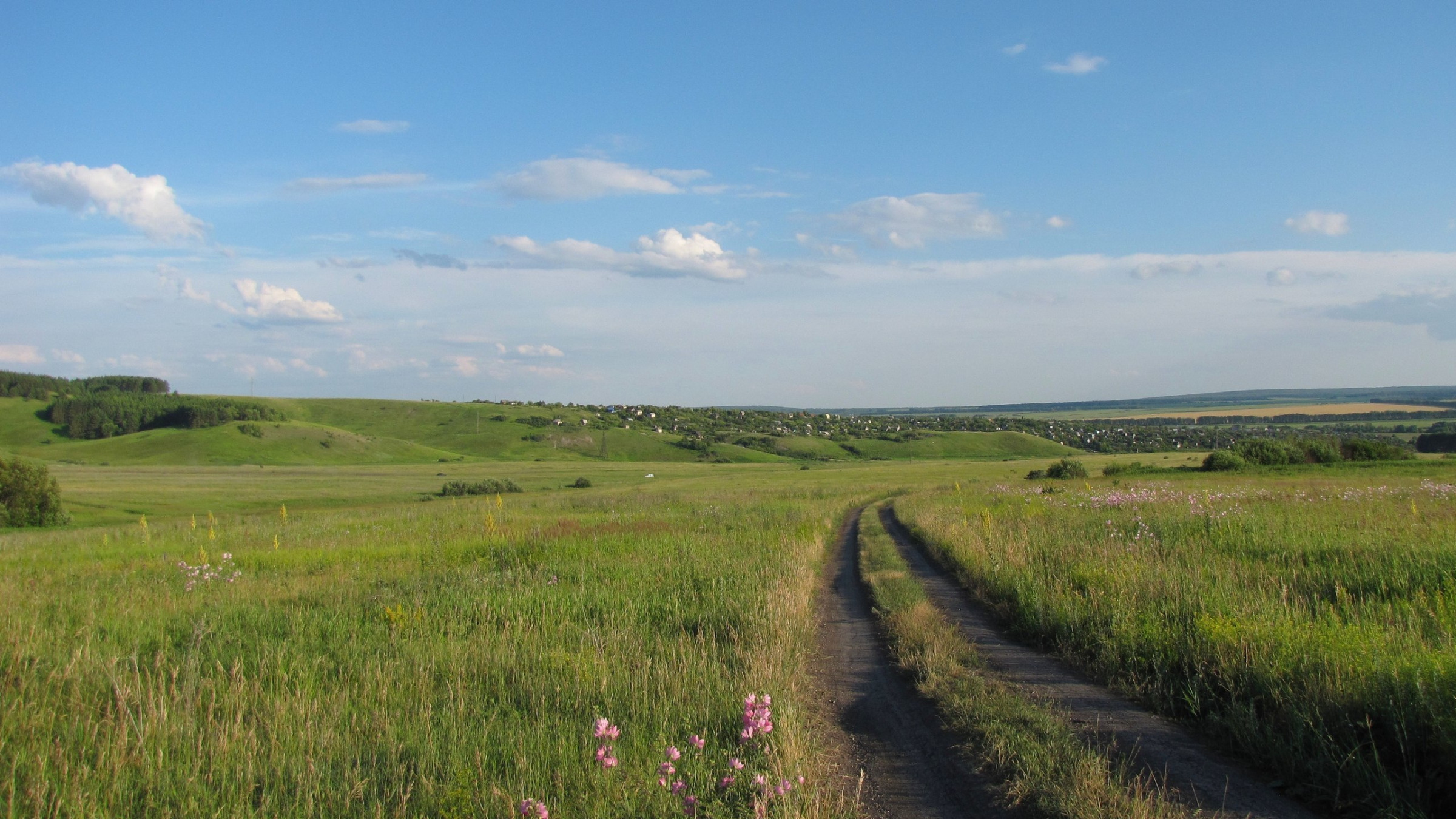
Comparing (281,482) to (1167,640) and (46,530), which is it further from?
(1167,640)

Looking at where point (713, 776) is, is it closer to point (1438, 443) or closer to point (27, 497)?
point (27, 497)

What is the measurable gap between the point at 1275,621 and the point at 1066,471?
147 ft

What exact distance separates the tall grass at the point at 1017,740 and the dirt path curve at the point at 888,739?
0.56 ft

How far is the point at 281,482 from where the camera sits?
253 feet

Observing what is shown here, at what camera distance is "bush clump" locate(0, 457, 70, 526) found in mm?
38625

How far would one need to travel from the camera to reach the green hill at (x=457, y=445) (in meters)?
131

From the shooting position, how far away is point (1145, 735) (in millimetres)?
5898

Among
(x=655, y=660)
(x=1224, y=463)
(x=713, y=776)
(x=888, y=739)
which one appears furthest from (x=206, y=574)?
(x=1224, y=463)

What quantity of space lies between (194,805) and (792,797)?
3658mm

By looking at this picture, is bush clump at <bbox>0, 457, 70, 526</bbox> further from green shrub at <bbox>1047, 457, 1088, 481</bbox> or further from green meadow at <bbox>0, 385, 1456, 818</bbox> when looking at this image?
green shrub at <bbox>1047, 457, 1088, 481</bbox>

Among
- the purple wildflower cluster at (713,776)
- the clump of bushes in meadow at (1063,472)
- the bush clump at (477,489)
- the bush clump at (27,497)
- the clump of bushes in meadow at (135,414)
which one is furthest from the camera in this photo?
the clump of bushes in meadow at (135,414)

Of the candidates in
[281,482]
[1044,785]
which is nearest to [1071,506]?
[1044,785]

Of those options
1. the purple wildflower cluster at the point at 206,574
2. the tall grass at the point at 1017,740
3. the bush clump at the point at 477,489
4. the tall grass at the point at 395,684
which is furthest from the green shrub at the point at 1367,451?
the purple wildflower cluster at the point at 206,574

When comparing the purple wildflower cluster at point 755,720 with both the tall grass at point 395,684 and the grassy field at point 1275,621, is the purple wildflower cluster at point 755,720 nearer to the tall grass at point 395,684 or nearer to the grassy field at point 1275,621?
the tall grass at point 395,684
